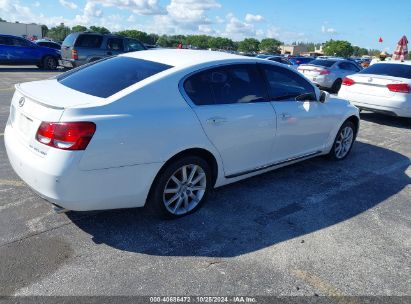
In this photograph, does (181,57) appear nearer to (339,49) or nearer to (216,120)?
(216,120)

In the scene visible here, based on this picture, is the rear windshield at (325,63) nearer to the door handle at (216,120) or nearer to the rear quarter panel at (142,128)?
the door handle at (216,120)

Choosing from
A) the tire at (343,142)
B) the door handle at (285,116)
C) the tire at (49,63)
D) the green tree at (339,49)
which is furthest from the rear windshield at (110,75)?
the green tree at (339,49)

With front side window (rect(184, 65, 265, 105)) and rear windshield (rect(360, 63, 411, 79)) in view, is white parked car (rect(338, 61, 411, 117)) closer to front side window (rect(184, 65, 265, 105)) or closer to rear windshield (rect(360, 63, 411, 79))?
rear windshield (rect(360, 63, 411, 79))

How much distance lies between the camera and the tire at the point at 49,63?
19375mm

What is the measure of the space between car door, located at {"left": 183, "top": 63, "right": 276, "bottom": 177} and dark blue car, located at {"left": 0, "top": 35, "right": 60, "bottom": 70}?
56.5ft

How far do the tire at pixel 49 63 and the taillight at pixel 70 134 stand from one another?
18281 millimetres

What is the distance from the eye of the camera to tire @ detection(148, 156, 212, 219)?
11.6 ft

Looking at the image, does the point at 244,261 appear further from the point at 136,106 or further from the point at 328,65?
the point at 328,65

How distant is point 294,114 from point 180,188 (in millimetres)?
1767

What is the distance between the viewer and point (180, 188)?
12.3ft

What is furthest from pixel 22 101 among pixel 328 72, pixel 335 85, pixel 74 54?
pixel 74 54

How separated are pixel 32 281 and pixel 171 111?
174 centimetres

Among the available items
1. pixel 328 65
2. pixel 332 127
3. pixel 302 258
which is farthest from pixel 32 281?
pixel 328 65

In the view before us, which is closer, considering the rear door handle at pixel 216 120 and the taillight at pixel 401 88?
the rear door handle at pixel 216 120
